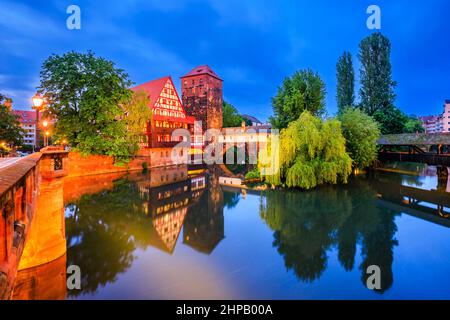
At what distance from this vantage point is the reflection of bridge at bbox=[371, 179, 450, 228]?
13523 millimetres

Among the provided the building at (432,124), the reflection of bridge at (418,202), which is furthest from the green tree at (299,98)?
the building at (432,124)

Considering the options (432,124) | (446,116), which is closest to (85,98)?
(446,116)

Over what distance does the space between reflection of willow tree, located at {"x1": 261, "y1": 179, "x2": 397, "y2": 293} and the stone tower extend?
1206 inches

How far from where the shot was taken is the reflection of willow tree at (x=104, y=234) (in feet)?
26.4

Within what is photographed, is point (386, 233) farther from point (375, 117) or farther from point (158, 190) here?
point (375, 117)

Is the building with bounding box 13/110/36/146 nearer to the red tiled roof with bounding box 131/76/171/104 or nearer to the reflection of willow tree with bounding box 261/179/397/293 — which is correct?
the red tiled roof with bounding box 131/76/171/104

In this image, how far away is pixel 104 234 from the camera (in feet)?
36.7

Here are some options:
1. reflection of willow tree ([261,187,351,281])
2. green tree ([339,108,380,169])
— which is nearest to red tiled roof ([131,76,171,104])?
reflection of willow tree ([261,187,351,281])

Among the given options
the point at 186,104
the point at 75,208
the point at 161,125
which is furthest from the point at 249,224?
the point at 186,104

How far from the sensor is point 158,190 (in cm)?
2086

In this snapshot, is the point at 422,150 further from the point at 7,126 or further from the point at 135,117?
the point at 7,126

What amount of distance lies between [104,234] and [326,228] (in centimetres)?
1023

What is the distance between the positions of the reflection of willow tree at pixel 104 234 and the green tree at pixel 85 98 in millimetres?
8592

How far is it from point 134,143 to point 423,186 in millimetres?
27813
